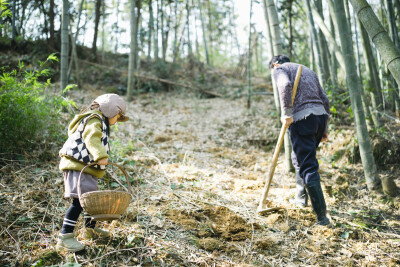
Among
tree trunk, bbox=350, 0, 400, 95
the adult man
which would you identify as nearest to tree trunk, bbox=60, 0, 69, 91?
the adult man

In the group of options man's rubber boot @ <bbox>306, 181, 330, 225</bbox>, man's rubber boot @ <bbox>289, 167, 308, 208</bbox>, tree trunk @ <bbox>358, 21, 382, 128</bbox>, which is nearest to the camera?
man's rubber boot @ <bbox>306, 181, 330, 225</bbox>

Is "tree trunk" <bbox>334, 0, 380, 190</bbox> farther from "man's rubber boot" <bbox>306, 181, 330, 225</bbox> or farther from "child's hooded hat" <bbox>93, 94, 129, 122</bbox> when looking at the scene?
"child's hooded hat" <bbox>93, 94, 129, 122</bbox>

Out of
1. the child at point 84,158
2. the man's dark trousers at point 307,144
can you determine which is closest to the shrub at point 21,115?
the child at point 84,158

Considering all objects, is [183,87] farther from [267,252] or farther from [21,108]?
[267,252]

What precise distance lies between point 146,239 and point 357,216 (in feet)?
7.41

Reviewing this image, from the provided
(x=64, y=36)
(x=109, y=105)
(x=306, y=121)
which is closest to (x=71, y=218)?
(x=109, y=105)

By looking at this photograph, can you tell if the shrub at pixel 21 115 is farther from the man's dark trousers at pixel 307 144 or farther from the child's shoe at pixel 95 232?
the man's dark trousers at pixel 307 144

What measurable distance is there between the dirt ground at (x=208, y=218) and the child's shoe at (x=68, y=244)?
0.05m

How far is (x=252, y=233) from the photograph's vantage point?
2.64 metres

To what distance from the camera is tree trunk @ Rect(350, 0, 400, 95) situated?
7.03 feet

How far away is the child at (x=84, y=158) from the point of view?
207 cm

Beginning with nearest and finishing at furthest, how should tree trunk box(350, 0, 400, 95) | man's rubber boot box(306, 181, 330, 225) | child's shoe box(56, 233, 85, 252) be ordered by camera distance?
1. child's shoe box(56, 233, 85, 252)
2. tree trunk box(350, 0, 400, 95)
3. man's rubber boot box(306, 181, 330, 225)

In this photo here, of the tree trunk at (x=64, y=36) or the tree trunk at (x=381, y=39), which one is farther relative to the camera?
the tree trunk at (x=64, y=36)

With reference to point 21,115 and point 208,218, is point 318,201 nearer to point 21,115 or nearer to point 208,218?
point 208,218
